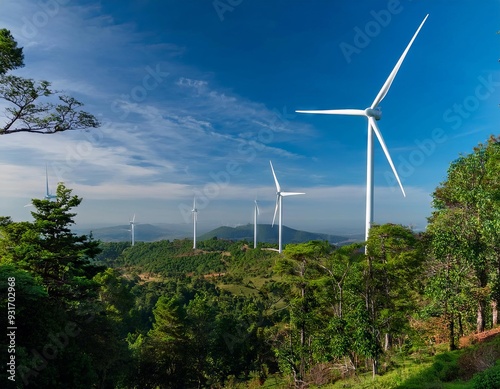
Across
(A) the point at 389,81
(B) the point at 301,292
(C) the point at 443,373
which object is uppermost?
(A) the point at 389,81

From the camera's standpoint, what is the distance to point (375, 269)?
72.2ft

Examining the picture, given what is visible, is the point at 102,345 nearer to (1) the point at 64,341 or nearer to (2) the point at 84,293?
(2) the point at 84,293

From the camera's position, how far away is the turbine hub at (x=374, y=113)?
35.0m

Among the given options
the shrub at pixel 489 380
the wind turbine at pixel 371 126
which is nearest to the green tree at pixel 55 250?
the shrub at pixel 489 380

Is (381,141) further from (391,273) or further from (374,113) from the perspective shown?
(391,273)

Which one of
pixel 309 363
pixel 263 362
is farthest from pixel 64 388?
pixel 263 362

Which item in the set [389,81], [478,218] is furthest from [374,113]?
[478,218]

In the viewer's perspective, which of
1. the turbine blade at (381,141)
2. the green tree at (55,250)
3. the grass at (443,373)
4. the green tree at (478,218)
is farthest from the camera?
the turbine blade at (381,141)

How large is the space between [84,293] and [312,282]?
50.2 ft

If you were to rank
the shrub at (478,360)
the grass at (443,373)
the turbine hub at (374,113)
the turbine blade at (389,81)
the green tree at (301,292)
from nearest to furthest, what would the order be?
the grass at (443,373) → the shrub at (478,360) → the green tree at (301,292) → the turbine blade at (389,81) → the turbine hub at (374,113)

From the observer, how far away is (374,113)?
115 feet

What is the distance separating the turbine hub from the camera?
35.0 metres

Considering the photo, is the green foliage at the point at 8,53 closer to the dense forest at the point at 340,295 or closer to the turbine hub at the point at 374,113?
the dense forest at the point at 340,295

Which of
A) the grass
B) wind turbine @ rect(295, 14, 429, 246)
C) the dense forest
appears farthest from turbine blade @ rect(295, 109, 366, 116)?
the grass
